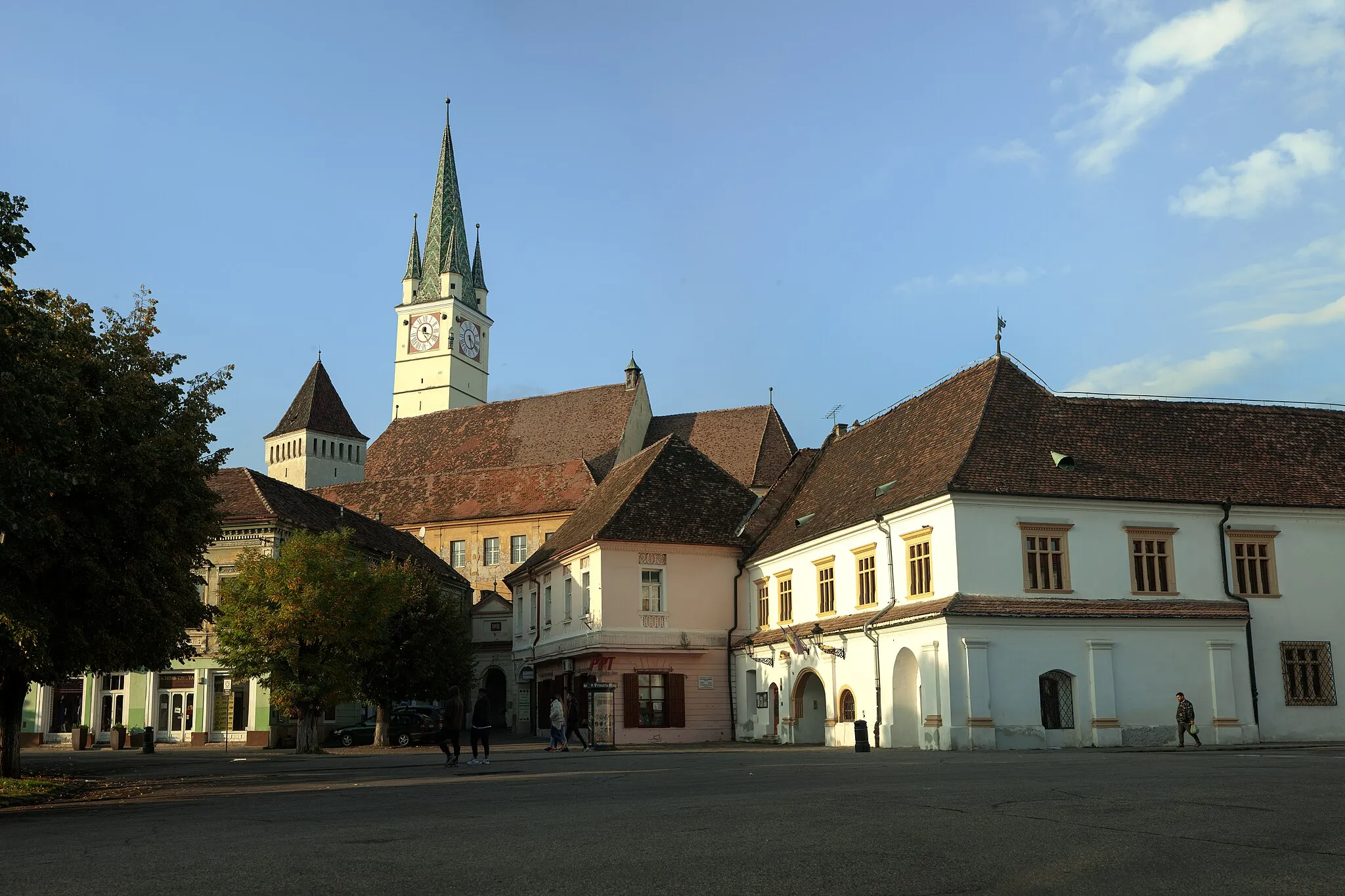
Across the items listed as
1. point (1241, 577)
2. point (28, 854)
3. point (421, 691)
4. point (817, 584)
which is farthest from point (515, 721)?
point (28, 854)

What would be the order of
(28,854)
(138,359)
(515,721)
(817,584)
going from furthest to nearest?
(515,721) → (817,584) → (138,359) → (28,854)

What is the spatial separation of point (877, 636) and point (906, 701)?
75.5 inches

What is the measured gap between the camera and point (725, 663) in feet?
140

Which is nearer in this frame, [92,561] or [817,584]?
[92,561]

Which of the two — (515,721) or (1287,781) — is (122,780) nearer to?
(1287,781)

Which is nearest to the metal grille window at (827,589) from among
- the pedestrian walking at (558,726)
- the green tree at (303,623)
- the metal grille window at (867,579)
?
the metal grille window at (867,579)

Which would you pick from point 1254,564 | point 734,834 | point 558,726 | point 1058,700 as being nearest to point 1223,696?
point 1254,564

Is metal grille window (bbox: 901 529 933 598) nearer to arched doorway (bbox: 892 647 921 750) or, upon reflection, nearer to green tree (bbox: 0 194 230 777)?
arched doorway (bbox: 892 647 921 750)

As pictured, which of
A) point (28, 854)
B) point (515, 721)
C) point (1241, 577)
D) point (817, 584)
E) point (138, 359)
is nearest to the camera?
point (28, 854)

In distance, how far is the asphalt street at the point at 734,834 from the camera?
852cm

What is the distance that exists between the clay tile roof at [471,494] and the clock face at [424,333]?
4084cm

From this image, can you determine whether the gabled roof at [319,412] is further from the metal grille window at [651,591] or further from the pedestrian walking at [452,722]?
the pedestrian walking at [452,722]

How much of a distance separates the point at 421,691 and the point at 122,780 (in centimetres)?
2298

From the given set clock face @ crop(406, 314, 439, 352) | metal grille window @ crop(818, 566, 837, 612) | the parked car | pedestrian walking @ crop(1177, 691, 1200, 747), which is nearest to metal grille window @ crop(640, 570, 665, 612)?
metal grille window @ crop(818, 566, 837, 612)
